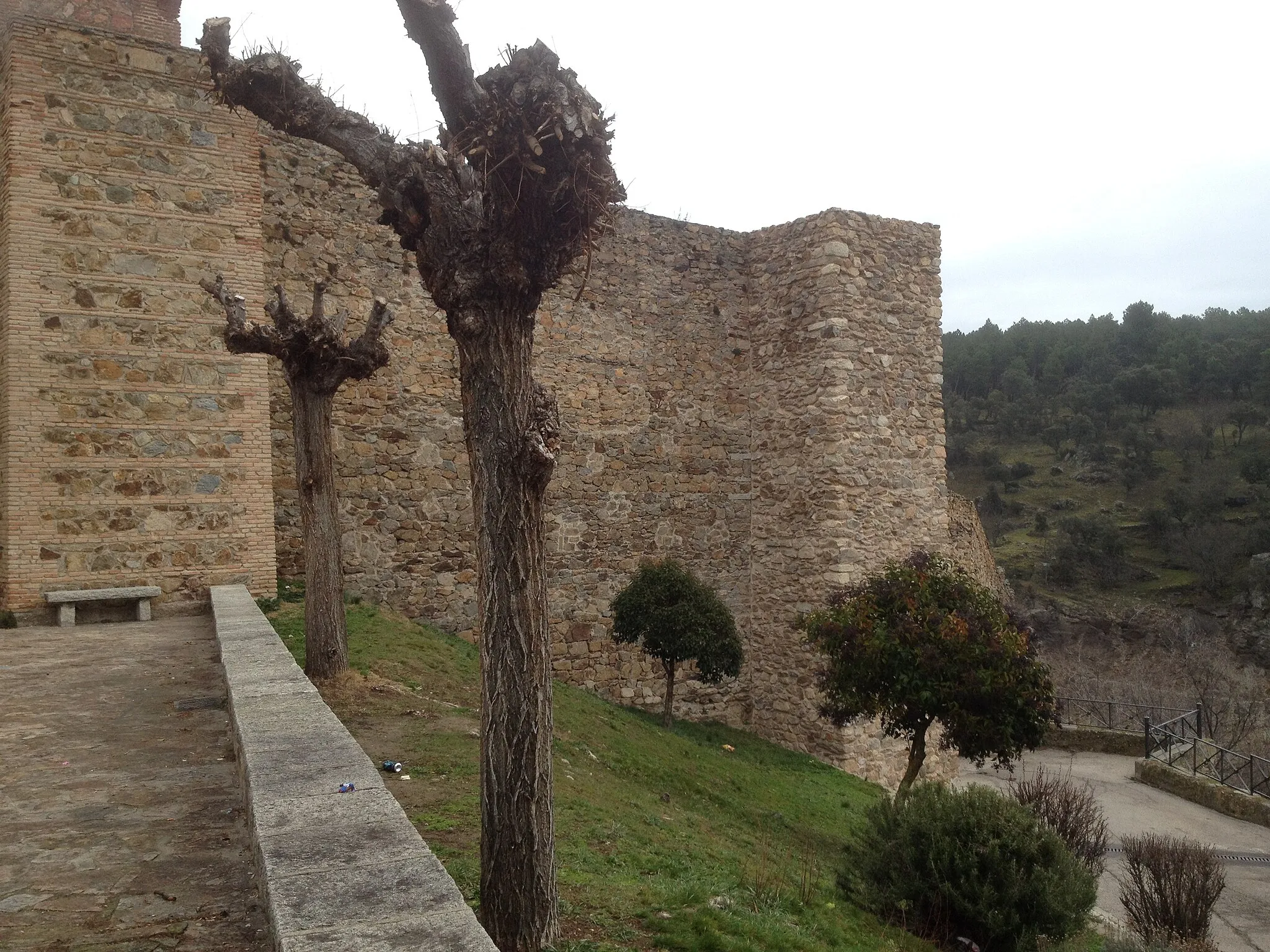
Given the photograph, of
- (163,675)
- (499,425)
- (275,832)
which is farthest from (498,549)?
(163,675)

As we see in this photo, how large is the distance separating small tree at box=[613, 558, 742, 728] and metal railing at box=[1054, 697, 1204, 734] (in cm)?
1093

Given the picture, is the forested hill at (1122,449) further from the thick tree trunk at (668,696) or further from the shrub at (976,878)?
→ the shrub at (976,878)

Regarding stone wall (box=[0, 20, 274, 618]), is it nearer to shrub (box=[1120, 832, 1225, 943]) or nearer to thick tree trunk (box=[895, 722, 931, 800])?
thick tree trunk (box=[895, 722, 931, 800])

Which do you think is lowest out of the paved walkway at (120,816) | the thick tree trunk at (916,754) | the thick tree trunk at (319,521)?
the thick tree trunk at (916,754)

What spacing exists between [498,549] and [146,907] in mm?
1712

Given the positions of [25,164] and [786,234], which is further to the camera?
[786,234]

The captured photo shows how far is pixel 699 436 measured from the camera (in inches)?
560

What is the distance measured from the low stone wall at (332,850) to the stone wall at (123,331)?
5522mm

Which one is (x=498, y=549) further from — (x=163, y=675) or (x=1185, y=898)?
(x=1185, y=898)

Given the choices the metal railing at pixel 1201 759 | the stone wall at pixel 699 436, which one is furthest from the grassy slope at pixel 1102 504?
the stone wall at pixel 699 436

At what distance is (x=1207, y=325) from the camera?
57.0 m

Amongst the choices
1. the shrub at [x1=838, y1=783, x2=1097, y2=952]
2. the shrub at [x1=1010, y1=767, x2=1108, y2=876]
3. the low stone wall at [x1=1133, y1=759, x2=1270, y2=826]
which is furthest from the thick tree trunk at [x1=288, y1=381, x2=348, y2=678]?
the low stone wall at [x1=1133, y1=759, x2=1270, y2=826]

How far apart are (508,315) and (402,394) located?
7960 mm

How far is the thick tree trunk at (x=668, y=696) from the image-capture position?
41.5 ft
